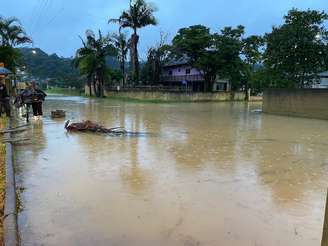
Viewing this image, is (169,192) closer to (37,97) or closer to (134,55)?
(37,97)

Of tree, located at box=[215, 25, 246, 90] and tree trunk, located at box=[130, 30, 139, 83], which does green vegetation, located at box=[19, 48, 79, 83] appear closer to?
tree trunk, located at box=[130, 30, 139, 83]

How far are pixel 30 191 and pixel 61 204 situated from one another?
2.90 ft

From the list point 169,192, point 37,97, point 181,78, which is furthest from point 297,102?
point 181,78

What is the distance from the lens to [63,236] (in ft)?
14.8

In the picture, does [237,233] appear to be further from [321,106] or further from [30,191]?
[321,106]

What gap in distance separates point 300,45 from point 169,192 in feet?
63.4

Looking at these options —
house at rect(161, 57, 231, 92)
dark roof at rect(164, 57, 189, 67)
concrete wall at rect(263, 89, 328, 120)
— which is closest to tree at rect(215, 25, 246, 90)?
house at rect(161, 57, 231, 92)

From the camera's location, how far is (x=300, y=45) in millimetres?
22953

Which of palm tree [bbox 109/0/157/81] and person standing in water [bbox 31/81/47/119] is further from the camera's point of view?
palm tree [bbox 109/0/157/81]

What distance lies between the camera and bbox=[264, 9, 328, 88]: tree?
2273cm

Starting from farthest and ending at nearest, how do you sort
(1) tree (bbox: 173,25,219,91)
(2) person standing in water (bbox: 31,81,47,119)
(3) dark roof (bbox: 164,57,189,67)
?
(3) dark roof (bbox: 164,57,189,67)
(1) tree (bbox: 173,25,219,91)
(2) person standing in water (bbox: 31,81,47,119)

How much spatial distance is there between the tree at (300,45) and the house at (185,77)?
24.8m

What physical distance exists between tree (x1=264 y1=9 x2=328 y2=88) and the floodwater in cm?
1284

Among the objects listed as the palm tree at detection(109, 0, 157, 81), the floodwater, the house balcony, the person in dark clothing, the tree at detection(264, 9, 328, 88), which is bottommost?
the floodwater
